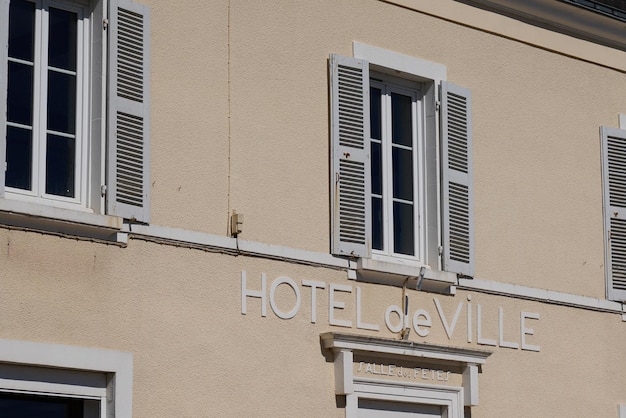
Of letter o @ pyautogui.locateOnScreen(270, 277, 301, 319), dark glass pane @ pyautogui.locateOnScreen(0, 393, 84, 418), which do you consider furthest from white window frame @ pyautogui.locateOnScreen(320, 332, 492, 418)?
dark glass pane @ pyautogui.locateOnScreen(0, 393, 84, 418)

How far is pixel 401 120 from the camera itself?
45.7ft

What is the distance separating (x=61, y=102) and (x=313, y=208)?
236 cm

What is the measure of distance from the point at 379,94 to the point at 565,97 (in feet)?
7.37

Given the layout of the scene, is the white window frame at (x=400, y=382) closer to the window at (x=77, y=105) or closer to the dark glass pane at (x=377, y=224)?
the dark glass pane at (x=377, y=224)

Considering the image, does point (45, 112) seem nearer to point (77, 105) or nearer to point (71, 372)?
point (77, 105)

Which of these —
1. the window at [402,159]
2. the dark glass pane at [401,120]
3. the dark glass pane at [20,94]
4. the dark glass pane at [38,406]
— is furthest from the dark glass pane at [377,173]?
the dark glass pane at [38,406]

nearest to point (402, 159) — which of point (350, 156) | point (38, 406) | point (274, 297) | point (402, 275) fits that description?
point (350, 156)

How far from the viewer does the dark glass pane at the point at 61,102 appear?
37.8 ft

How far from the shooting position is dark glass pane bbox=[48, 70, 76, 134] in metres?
11.5

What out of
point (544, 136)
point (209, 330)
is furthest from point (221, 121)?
point (544, 136)

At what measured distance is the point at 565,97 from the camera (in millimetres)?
15117

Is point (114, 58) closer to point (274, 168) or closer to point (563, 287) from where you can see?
point (274, 168)

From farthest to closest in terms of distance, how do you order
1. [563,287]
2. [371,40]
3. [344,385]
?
[563,287] < [371,40] < [344,385]

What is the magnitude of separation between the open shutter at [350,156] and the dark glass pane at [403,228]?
0.56 m
